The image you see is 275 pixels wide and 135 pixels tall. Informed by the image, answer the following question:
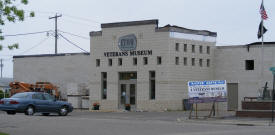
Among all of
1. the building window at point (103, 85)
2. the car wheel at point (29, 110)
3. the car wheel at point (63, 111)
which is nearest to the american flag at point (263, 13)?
the building window at point (103, 85)

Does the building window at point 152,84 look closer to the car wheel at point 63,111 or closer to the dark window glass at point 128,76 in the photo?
the dark window glass at point 128,76

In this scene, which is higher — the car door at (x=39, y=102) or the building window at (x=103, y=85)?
the building window at (x=103, y=85)

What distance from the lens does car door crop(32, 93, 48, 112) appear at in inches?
1276

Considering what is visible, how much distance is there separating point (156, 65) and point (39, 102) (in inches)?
→ 451

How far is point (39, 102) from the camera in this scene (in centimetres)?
3250

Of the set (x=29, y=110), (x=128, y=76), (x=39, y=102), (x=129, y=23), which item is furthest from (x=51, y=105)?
(x=129, y=23)

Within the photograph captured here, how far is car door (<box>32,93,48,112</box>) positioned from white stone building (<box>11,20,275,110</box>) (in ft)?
34.5

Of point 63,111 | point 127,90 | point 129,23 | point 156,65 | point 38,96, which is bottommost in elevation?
point 63,111

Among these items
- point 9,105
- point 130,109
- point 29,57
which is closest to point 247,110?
point 130,109

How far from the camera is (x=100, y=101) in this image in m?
43.7

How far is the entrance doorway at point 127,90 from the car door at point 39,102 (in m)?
10.8

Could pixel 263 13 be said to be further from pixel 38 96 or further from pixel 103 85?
pixel 38 96

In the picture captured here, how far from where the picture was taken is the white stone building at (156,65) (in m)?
40.6

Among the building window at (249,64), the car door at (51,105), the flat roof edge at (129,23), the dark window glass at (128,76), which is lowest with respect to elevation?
the car door at (51,105)
